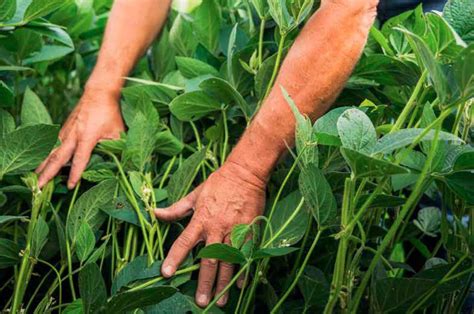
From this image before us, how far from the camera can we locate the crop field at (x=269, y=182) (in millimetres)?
784

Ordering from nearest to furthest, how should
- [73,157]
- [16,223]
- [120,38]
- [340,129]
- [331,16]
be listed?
1. [340,129]
2. [331,16]
3. [16,223]
4. [73,157]
5. [120,38]

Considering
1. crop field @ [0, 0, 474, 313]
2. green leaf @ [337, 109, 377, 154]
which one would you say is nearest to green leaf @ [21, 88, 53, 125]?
crop field @ [0, 0, 474, 313]

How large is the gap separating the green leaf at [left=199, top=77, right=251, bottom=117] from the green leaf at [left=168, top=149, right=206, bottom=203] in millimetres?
93

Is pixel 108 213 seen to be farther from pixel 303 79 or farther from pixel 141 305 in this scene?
pixel 303 79

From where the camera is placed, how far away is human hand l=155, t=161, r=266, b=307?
93 centimetres

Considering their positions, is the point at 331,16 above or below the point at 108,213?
above

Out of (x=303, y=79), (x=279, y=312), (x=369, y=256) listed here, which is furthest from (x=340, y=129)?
(x=369, y=256)

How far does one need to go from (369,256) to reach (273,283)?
0.18 metres

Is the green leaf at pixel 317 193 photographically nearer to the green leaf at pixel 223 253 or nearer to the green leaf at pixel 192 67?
the green leaf at pixel 223 253

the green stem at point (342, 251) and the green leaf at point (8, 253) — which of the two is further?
the green leaf at point (8, 253)

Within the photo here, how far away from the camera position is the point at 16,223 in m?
1.03

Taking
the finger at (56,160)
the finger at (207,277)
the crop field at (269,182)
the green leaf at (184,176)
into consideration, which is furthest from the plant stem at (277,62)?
the finger at (56,160)

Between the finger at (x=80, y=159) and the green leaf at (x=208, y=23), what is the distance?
26cm

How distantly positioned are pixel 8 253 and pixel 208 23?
0.51 meters
